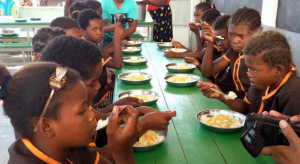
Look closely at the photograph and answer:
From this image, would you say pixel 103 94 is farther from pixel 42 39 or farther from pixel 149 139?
pixel 149 139

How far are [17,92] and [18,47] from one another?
14.9 feet

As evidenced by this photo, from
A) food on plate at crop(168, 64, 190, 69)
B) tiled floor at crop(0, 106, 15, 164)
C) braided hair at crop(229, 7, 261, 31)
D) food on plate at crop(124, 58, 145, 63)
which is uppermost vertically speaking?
braided hair at crop(229, 7, 261, 31)

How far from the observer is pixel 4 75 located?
3.35 ft

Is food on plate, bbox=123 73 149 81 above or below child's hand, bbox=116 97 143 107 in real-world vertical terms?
above

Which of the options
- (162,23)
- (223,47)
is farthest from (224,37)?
(162,23)

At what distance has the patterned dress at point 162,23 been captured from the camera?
562 cm

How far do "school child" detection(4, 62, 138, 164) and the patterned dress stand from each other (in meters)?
4.72

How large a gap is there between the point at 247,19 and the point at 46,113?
1.87m

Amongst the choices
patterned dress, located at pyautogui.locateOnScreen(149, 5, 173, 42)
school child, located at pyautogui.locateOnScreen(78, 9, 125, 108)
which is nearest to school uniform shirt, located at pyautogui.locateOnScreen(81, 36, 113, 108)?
school child, located at pyautogui.locateOnScreen(78, 9, 125, 108)

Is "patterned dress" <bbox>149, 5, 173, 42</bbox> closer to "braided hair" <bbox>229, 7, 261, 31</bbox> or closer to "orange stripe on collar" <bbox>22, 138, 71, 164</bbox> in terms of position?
"braided hair" <bbox>229, 7, 261, 31</bbox>

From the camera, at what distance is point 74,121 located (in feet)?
3.51

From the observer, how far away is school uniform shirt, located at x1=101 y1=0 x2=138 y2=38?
13.8 feet

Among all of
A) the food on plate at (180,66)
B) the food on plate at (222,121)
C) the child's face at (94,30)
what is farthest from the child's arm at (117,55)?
the food on plate at (222,121)

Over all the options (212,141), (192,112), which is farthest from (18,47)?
(212,141)
